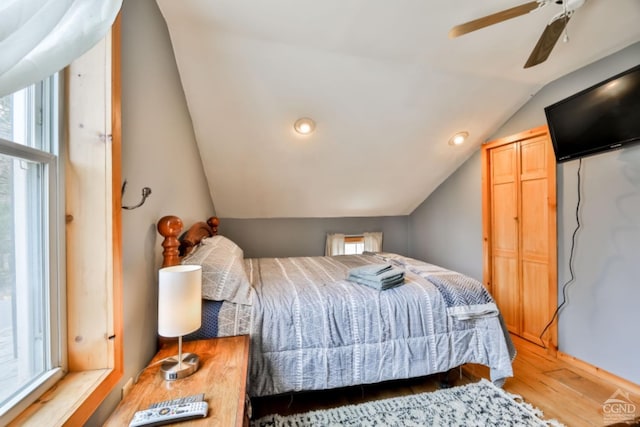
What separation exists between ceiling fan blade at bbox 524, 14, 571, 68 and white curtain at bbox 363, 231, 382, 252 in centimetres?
287

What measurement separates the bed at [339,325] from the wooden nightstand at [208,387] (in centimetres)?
19

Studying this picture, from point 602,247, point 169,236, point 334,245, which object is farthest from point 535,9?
point 334,245

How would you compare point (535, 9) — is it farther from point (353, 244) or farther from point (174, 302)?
point (353, 244)

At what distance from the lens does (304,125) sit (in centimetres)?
258

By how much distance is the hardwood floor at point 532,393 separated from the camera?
69.4 inches

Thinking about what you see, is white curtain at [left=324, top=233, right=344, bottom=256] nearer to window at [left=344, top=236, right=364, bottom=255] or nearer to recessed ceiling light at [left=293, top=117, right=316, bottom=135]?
window at [left=344, top=236, right=364, bottom=255]

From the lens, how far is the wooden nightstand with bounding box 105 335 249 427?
3.04 feet

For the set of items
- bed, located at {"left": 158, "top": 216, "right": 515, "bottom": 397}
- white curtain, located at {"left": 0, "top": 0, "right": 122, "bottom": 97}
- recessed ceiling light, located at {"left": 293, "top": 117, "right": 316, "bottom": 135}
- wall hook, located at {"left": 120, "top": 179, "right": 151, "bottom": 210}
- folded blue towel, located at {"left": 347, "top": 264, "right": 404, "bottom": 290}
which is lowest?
bed, located at {"left": 158, "top": 216, "right": 515, "bottom": 397}

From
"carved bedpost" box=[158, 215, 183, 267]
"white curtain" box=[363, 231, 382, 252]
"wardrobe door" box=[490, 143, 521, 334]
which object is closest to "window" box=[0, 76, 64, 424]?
"carved bedpost" box=[158, 215, 183, 267]

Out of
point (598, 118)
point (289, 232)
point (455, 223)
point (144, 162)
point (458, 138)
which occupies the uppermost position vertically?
point (458, 138)

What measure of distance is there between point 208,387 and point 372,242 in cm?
349

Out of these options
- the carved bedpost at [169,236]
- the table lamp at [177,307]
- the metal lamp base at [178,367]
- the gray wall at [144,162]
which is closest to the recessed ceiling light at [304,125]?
the gray wall at [144,162]

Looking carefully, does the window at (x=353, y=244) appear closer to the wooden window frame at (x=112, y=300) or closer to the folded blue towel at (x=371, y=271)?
the folded blue towel at (x=371, y=271)

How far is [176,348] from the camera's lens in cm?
142
